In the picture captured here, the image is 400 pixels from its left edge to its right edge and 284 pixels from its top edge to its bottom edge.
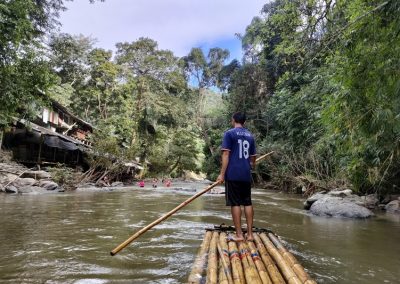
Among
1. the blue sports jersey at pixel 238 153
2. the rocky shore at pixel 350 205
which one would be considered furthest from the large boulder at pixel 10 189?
the blue sports jersey at pixel 238 153

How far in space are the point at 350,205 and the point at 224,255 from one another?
706 cm

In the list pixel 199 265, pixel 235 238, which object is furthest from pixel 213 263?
pixel 235 238

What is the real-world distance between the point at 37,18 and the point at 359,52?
432 inches

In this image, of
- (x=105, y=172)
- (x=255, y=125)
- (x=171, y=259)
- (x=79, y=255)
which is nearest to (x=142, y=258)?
Answer: (x=171, y=259)

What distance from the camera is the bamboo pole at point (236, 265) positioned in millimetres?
2799

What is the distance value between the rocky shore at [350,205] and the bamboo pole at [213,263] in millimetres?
6048

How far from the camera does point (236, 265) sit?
314 cm

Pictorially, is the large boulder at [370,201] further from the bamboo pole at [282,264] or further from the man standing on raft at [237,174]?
the bamboo pole at [282,264]

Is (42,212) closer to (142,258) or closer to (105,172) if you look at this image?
(142,258)

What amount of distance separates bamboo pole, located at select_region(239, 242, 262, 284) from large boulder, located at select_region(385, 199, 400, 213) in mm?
8467

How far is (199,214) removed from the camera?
9.06m

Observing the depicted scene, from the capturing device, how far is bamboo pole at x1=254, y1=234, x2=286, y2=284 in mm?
2827

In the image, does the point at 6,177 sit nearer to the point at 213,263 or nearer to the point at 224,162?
the point at 224,162

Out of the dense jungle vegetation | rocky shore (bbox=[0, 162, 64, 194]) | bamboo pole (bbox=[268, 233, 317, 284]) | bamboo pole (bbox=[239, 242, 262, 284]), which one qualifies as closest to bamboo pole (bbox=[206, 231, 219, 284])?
bamboo pole (bbox=[239, 242, 262, 284])
